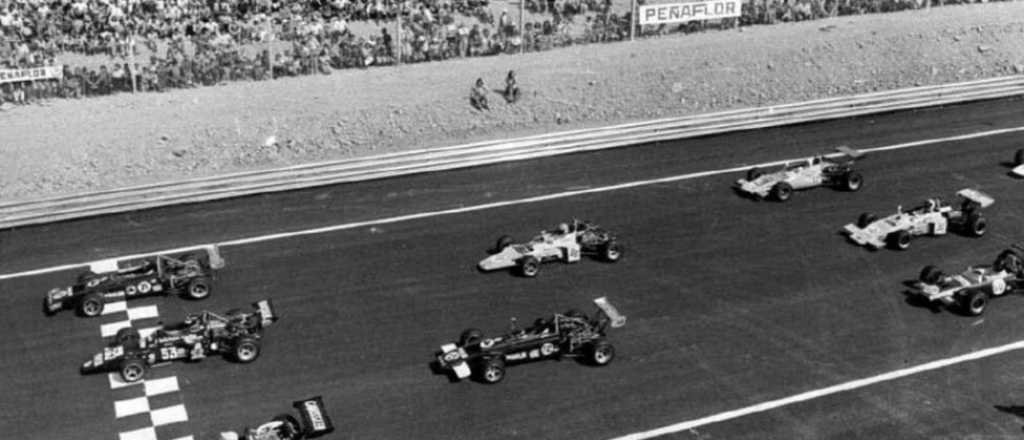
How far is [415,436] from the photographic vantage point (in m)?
22.4

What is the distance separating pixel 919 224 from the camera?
98.5 ft

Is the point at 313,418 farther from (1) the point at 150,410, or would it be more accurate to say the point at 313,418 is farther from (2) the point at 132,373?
(2) the point at 132,373

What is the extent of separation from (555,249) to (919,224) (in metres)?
9.10

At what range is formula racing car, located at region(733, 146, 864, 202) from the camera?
32531 mm

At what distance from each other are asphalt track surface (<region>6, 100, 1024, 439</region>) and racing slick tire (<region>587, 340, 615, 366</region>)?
0.23 metres

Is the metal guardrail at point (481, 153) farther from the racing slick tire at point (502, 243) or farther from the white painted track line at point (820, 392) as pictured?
the white painted track line at point (820, 392)

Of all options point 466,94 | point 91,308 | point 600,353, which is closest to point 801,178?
point 600,353

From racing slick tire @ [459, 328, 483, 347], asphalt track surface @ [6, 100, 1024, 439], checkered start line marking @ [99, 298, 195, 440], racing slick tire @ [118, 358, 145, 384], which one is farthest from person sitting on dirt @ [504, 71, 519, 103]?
racing slick tire @ [118, 358, 145, 384]

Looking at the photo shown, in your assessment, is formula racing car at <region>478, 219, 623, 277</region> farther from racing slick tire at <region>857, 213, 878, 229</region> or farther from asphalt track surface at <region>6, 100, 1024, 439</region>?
racing slick tire at <region>857, 213, 878, 229</region>

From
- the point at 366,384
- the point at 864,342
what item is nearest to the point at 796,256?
the point at 864,342

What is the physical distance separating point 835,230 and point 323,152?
47.8 ft

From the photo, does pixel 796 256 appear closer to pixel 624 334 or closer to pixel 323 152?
pixel 624 334

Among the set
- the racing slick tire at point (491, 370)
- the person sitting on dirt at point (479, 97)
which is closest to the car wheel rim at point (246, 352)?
the racing slick tire at point (491, 370)

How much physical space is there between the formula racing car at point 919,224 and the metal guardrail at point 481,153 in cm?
745
